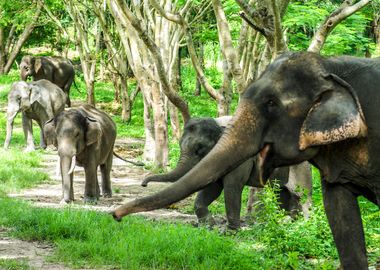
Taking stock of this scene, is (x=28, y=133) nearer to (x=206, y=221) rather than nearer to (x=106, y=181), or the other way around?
(x=106, y=181)

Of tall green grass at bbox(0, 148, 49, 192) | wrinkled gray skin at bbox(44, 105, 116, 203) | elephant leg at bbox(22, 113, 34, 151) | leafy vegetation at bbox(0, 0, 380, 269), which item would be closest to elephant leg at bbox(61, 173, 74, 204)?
wrinkled gray skin at bbox(44, 105, 116, 203)

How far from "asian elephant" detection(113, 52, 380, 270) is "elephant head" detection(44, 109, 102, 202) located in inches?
256

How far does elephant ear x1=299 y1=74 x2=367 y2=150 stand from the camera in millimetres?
Result: 4836

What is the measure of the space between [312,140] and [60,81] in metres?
23.5

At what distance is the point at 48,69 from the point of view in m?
27.1

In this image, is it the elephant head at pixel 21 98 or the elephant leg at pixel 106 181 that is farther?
the elephant head at pixel 21 98

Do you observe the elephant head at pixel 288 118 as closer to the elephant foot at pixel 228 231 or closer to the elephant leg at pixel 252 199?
the elephant foot at pixel 228 231

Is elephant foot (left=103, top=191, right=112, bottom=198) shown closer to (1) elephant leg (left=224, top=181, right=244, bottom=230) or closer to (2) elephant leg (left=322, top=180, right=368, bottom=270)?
(1) elephant leg (left=224, top=181, right=244, bottom=230)

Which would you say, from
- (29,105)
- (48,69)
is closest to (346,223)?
(29,105)

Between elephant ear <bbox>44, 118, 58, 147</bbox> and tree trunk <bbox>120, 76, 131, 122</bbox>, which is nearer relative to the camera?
elephant ear <bbox>44, 118, 58, 147</bbox>

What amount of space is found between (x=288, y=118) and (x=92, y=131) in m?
7.06

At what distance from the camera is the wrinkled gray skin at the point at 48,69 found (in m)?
25.6

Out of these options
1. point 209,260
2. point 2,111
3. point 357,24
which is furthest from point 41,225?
point 2,111

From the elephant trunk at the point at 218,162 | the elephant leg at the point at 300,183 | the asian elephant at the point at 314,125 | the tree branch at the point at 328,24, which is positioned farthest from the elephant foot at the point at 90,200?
the elephant trunk at the point at 218,162
